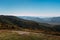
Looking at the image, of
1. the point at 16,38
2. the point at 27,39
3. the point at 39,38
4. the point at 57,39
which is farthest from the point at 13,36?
the point at 57,39

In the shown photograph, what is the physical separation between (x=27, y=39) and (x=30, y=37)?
1506 millimetres

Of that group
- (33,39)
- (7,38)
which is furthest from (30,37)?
(7,38)

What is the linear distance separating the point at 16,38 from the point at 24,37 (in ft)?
5.97

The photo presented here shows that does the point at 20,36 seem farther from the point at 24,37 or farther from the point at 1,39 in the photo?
the point at 1,39

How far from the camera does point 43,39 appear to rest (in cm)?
3028

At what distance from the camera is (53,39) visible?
30.9 m

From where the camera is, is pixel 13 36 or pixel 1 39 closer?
pixel 1 39

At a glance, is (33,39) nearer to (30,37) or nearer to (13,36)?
(30,37)

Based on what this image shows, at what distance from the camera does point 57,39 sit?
31125 mm

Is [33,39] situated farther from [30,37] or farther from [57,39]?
[57,39]

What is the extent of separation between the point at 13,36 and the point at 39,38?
235 inches

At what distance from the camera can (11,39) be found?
28.5m

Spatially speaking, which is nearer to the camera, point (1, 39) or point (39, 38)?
point (1, 39)

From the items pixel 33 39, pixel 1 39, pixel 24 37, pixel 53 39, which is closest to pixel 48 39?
pixel 53 39
